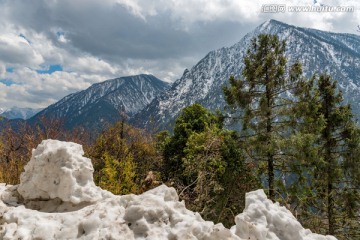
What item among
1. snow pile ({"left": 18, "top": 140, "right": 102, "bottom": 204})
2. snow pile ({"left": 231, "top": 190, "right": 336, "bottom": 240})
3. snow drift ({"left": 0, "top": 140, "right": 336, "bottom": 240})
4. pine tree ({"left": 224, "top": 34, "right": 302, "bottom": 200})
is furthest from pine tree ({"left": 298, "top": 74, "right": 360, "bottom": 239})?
snow pile ({"left": 18, "top": 140, "right": 102, "bottom": 204})

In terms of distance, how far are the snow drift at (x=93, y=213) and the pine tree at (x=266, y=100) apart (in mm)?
14470

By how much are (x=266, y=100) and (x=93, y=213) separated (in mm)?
17115

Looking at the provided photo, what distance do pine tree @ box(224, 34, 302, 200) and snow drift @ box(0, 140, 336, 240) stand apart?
1447 cm

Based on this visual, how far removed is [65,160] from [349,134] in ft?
68.6

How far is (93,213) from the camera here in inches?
183

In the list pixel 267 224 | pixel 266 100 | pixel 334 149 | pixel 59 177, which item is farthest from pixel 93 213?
pixel 334 149

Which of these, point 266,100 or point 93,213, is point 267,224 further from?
point 266,100

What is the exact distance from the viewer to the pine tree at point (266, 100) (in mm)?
19891

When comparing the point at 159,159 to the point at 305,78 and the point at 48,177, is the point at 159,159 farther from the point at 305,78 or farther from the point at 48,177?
the point at 48,177

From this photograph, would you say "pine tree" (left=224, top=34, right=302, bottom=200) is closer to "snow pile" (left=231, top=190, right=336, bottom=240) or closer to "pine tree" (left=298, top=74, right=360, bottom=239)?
"pine tree" (left=298, top=74, right=360, bottom=239)

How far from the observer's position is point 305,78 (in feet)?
71.9

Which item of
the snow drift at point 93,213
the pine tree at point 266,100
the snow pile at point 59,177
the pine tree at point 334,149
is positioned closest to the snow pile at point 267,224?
the snow drift at point 93,213

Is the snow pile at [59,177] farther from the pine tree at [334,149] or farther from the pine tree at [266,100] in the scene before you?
the pine tree at [334,149]

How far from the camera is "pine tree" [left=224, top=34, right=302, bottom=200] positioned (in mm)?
19891
